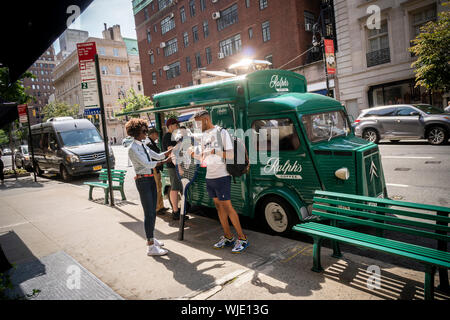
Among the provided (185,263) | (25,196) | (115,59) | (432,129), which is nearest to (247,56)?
(432,129)

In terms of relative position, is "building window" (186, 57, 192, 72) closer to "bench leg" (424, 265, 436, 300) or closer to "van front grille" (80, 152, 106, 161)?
"van front grille" (80, 152, 106, 161)

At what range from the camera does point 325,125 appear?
16.6 ft

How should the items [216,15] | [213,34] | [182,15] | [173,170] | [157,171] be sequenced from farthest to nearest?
[182,15] < [213,34] < [216,15] < [157,171] < [173,170]

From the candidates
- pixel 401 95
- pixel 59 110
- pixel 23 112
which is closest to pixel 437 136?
pixel 401 95

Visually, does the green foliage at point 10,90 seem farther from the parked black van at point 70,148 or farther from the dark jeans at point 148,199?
the dark jeans at point 148,199

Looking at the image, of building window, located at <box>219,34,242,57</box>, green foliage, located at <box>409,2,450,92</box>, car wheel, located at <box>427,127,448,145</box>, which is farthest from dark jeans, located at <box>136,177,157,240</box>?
building window, located at <box>219,34,242,57</box>

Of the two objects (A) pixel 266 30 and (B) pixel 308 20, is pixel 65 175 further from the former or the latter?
(B) pixel 308 20

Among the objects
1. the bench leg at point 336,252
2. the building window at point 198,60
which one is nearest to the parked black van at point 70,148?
the bench leg at point 336,252

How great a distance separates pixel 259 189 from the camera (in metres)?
5.09

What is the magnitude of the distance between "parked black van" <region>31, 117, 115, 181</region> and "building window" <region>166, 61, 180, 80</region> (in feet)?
87.9

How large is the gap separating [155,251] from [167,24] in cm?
4273

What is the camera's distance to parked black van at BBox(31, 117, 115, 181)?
1309 cm

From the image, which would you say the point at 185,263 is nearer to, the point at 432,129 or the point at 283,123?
the point at 283,123
